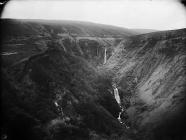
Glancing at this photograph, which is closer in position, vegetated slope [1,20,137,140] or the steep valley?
vegetated slope [1,20,137,140]

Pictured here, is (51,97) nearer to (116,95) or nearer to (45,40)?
(116,95)

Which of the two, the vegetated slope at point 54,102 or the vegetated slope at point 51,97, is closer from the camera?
the vegetated slope at point 54,102

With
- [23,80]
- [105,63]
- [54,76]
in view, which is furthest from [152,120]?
[105,63]

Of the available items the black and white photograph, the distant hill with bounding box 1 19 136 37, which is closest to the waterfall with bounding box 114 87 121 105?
the black and white photograph

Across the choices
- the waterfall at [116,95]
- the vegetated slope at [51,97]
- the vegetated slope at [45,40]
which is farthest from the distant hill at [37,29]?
the waterfall at [116,95]

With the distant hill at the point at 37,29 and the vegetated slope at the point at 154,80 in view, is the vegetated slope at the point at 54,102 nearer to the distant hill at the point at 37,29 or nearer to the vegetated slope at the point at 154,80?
the vegetated slope at the point at 154,80

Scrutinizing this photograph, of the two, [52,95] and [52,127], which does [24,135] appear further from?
[52,95]

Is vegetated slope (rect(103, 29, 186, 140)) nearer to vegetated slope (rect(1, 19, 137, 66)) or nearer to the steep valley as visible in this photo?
the steep valley

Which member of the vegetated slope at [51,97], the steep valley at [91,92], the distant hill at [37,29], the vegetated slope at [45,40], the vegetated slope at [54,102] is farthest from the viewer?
the distant hill at [37,29]
